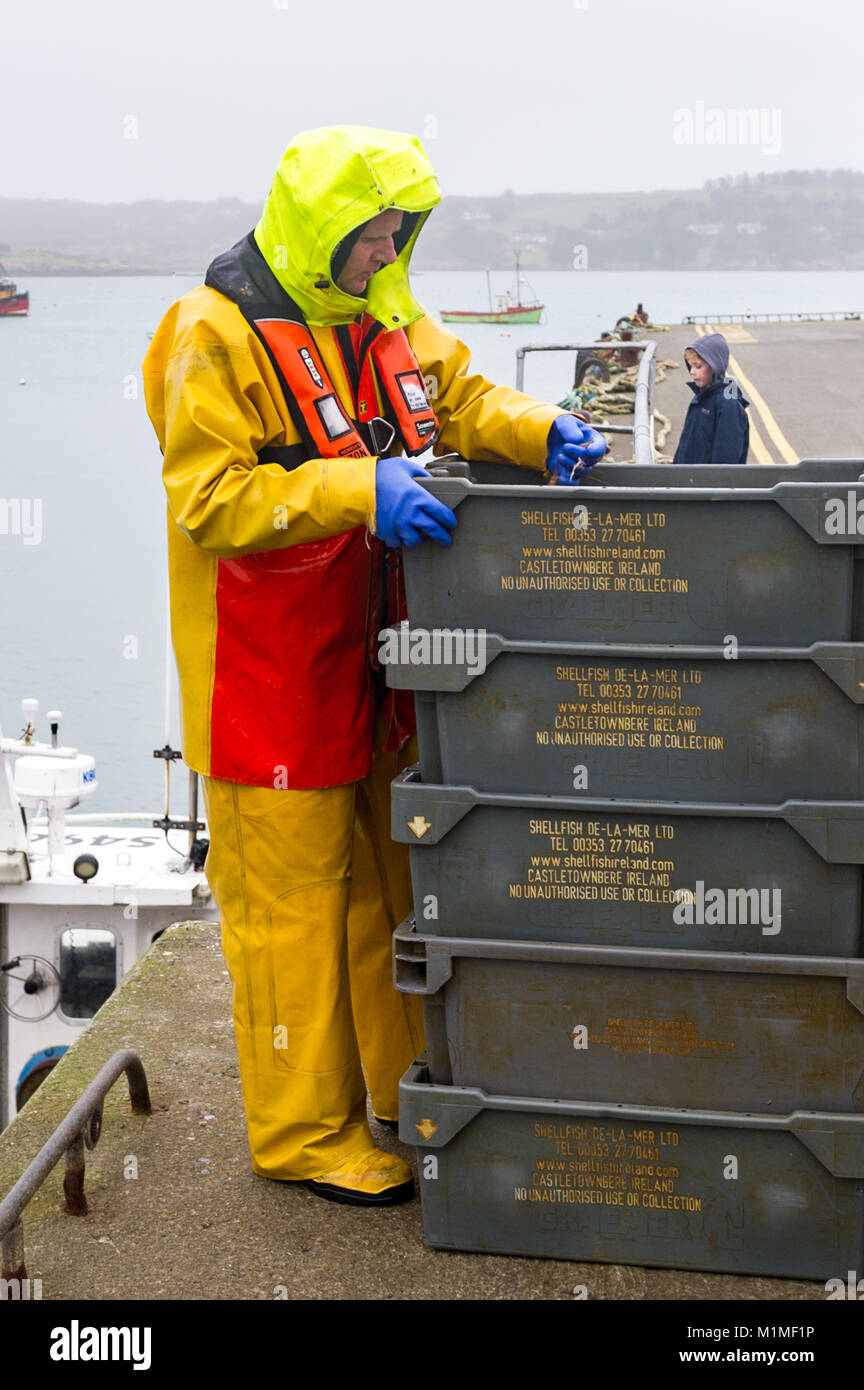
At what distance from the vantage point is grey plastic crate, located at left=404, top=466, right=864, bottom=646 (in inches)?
113

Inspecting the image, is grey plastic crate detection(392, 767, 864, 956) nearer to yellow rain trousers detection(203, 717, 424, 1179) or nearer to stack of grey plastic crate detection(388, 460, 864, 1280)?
stack of grey plastic crate detection(388, 460, 864, 1280)

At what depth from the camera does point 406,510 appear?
295cm

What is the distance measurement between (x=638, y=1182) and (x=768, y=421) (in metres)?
16.6

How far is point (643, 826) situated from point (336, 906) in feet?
2.65

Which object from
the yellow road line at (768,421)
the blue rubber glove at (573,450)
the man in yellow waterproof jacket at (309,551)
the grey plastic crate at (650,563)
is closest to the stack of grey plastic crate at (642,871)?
the grey plastic crate at (650,563)

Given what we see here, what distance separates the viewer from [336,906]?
3531 millimetres

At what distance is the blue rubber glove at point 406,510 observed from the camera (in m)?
2.94

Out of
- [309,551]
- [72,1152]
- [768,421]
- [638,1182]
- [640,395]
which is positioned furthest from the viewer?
[768,421]

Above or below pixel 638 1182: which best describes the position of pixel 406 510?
above

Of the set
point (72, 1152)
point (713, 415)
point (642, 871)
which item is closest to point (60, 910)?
point (713, 415)

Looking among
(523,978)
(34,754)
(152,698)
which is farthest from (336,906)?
(152,698)

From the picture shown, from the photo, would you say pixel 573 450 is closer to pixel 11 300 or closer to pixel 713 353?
pixel 713 353

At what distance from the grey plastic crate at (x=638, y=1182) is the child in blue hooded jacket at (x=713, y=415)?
5334mm

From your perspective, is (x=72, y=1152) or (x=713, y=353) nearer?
(x=72, y=1152)
